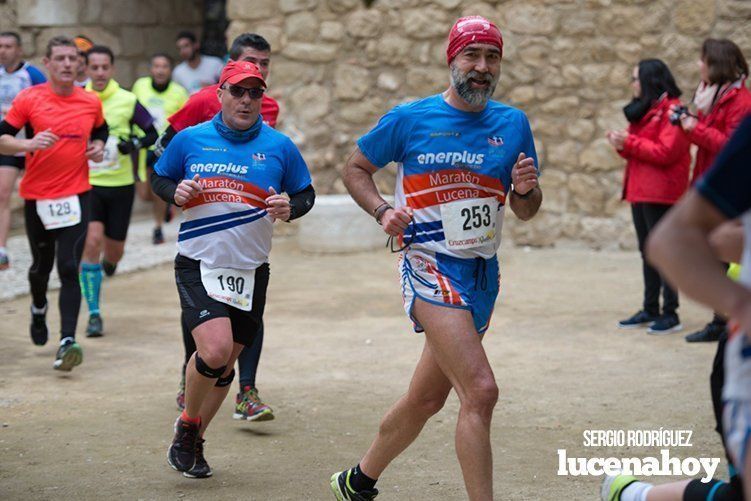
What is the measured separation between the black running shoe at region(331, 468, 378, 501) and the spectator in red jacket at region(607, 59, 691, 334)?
3.82m

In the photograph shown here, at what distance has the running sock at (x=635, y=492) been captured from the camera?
379 centimetres

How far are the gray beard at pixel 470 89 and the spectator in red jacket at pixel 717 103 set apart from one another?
3.44m

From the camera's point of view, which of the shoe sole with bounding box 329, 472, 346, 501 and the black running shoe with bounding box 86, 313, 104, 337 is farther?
the black running shoe with bounding box 86, 313, 104, 337

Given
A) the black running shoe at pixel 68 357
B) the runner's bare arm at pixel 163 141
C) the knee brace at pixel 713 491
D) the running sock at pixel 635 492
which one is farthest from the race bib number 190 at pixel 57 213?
the knee brace at pixel 713 491

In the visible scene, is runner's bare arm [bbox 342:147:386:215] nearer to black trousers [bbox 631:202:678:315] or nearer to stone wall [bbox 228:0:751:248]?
black trousers [bbox 631:202:678:315]

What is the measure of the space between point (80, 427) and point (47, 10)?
8.35 m

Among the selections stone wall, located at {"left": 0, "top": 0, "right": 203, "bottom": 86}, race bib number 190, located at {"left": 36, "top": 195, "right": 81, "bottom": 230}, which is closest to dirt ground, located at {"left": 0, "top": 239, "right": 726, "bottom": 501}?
race bib number 190, located at {"left": 36, "top": 195, "right": 81, "bottom": 230}

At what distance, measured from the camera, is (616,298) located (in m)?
9.10

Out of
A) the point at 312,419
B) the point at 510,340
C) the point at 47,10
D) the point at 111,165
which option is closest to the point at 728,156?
the point at 312,419

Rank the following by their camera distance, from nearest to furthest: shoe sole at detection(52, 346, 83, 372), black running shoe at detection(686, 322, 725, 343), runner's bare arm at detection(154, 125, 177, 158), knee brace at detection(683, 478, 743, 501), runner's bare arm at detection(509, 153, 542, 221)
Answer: knee brace at detection(683, 478, 743, 501), runner's bare arm at detection(509, 153, 542, 221), runner's bare arm at detection(154, 125, 177, 158), shoe sole at detection(52, 346, 83, 372), black running shoe at detection(686, 322, 725, 343)

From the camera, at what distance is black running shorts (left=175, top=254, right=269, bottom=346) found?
488cm

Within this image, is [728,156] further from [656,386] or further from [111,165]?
[111,165]

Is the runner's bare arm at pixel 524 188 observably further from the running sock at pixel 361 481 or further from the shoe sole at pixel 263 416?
the shoe sole at pixel 263 416

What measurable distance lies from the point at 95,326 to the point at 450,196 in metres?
4.24
